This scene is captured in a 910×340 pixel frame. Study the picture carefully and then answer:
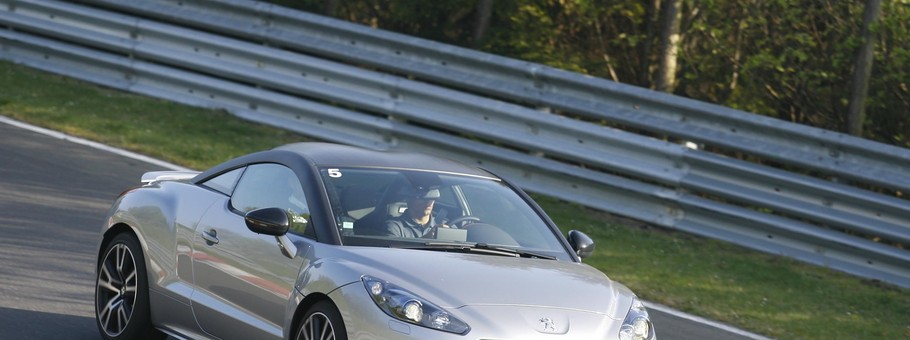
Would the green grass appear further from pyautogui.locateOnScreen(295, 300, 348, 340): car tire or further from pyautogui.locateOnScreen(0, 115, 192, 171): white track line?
pyautogui.locateOnScreen(295, 300, 348, 340): car tire

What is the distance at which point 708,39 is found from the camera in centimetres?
1491

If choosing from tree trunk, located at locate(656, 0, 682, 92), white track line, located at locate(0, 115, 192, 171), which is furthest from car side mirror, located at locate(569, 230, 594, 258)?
tree trunk, located at locate(656, 0, 682, 92)

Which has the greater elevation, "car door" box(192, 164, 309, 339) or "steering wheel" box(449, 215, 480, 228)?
"steering wheel" box(449, 215, 480, 228)

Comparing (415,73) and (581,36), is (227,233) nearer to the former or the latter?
(415,73)

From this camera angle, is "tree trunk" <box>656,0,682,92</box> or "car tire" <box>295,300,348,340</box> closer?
"car tire" <box>295,300,348,340</box>

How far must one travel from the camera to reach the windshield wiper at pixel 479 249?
6413 mm

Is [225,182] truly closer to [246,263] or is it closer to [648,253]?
[246,263]

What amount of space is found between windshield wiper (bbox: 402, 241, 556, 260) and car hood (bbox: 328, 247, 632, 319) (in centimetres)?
9

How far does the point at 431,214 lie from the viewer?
6.74 m

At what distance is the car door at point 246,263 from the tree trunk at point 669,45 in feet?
27.0

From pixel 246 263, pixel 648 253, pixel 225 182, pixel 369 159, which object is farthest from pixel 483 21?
pixel 246 263

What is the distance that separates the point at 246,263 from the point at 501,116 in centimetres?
761

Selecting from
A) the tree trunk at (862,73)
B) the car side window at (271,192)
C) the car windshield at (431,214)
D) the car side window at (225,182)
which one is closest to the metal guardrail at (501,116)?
the tree trunk at (862,73)

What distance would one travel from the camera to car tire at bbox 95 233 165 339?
7238mm
